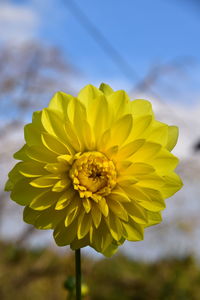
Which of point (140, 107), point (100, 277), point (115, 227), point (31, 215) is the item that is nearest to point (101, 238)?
point (115, 227)

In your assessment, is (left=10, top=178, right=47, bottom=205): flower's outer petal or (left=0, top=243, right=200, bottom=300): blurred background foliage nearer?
(left=10, top=178, right=47, bottom=205): flower's outer petal

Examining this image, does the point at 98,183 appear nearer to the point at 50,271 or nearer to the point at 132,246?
the point at 50,271

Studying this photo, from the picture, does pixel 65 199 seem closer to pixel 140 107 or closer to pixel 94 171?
pixel 94 171

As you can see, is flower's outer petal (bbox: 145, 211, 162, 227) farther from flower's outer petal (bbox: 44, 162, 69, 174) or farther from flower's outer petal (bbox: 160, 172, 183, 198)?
flower's outer petal (bbox: 44, 162, 69, 174)

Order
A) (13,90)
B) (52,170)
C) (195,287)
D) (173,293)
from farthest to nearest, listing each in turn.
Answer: (13,90), (195,287), (173,293), (52,170)

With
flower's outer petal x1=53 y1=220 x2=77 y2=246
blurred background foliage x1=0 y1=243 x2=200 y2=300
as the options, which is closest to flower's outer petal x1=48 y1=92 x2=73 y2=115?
flower's outer petal x1=53 y1=220 x2=77 y2=246

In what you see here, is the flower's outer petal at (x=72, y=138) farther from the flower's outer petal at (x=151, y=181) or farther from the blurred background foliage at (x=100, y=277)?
the blurred background foliage at (x=100, y=277)

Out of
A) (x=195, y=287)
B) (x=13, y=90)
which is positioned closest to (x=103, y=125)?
(x=195, y=287)
